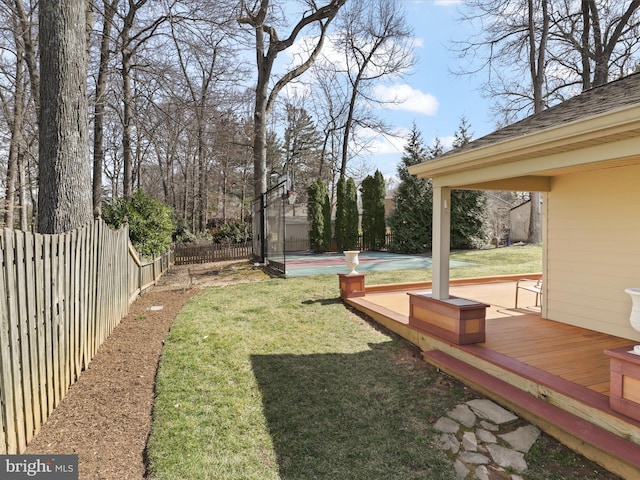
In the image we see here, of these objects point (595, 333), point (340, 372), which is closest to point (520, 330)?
point (595, 333)

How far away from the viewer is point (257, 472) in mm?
2479

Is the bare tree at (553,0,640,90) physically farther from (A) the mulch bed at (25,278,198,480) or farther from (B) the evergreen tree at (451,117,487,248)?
(A) the mulch bed at (25,278,198,480)

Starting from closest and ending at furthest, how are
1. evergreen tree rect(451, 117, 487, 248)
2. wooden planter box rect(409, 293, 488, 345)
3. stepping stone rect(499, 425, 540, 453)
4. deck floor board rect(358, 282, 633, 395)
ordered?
stepping stone rect(499, 425, 540, 453) < deck floor board rect(358, 282, 633, 395) < wooden planter box rect(409, 293, 488, 345) < evergreen tree rect(451, 117, 487, 248)

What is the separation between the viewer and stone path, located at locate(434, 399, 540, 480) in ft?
8.31

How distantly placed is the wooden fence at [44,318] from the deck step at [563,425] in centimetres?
361

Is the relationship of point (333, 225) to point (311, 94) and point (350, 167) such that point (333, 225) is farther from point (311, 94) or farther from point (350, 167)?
point (311, 94)

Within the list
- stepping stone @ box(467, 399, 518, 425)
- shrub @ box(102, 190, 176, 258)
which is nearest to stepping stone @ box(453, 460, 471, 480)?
stepping stone @ box(467, 399, 518, 425)

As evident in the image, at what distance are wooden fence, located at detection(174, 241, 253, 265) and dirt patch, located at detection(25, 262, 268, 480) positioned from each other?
380 inches

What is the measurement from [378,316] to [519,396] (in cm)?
270

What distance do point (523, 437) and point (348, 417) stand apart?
4.46 ft

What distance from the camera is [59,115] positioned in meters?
4.20

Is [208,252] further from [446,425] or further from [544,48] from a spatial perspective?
[544,48]

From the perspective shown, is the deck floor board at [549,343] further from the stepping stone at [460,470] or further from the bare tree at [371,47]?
the bare tree at [371,47]

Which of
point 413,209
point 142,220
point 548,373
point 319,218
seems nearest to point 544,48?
point 413,209
